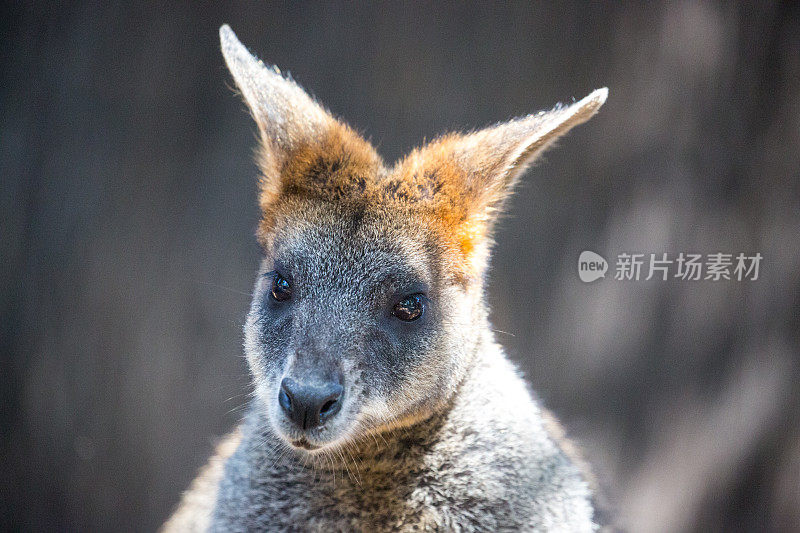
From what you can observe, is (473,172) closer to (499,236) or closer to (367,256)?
(367,256)

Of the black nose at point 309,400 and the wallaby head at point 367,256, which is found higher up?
the wallaby head at point 367,256

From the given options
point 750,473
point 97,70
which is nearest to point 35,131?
point 97,70

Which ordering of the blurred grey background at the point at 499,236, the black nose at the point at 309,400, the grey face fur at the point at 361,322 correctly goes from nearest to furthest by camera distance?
the black nose at the point at 309,400 < the grey face fur at the point at 361,322 < the blurred grey background at the point at 499,236

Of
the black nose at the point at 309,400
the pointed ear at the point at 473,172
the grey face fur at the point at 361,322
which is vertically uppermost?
the pointed ear at the point at 473,172

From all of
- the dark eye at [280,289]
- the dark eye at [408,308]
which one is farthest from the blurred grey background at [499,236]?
the dark eye at [408,308]

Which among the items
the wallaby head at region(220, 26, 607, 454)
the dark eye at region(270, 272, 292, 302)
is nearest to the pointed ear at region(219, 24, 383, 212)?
the wallaby head at region(220, 26, 607, 454)

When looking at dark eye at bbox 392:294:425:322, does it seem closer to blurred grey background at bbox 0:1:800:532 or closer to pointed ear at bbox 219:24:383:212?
pointed ear at bbox 219:24:383:212

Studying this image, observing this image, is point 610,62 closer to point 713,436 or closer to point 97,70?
point 713,436

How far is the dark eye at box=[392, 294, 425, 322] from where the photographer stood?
208 cm

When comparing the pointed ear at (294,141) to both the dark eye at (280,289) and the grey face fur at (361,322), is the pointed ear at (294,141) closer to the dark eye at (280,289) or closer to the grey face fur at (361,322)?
the grey face fur at (361,322)

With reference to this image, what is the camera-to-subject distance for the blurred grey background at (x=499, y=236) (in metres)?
2.67

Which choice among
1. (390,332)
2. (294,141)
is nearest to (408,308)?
(390,332)

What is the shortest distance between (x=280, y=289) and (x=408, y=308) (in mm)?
429

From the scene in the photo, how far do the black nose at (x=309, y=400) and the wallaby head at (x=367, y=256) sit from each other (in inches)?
0.6
